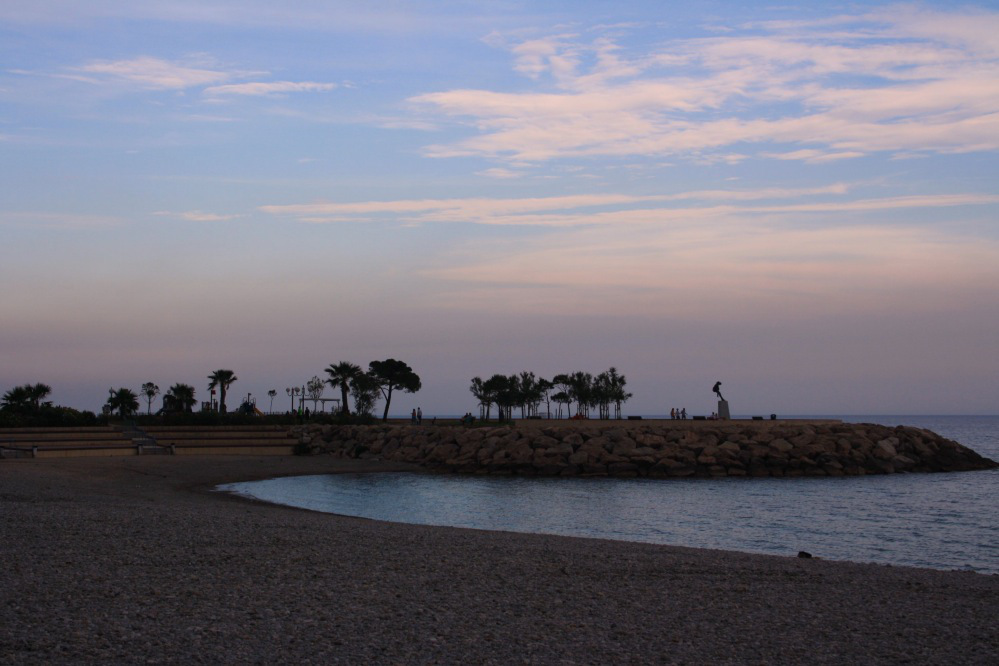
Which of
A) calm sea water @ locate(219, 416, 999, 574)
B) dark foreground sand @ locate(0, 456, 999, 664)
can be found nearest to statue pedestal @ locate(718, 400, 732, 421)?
calm sea water @ locate(219, 416, 999, 574)

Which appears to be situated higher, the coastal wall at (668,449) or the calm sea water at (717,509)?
the coastal wall at (668,449)

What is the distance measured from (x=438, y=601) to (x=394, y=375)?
72040 mm

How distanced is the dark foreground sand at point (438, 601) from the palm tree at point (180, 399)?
51.4m

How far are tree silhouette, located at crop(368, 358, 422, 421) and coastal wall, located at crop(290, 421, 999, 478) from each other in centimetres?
3237

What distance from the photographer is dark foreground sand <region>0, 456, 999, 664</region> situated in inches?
262

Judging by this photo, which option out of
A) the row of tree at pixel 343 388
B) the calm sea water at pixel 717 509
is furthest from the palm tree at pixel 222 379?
the calm sea water at pixel 717 509

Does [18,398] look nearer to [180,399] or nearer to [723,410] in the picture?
[180,399]

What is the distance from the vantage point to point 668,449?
3866 cm

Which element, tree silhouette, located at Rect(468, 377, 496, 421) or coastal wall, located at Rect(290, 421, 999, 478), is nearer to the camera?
coastal wall, located at Rect(290, 421, 999, 478)

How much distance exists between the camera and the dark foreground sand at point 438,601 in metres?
6.65

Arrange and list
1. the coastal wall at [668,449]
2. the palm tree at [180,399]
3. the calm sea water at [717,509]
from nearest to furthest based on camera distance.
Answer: the calm sea water at [717,509] < the coastal wall at [668,449] < the palm tree at [180,399]

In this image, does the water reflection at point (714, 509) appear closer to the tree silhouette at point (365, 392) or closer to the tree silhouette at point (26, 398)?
the tree silhouette at point (26, 398)

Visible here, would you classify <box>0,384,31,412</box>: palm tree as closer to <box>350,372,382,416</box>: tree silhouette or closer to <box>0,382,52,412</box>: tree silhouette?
<box>0,382,52,412</box>: tree silhouette

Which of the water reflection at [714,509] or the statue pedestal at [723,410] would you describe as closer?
the water reflection at [714,509]
